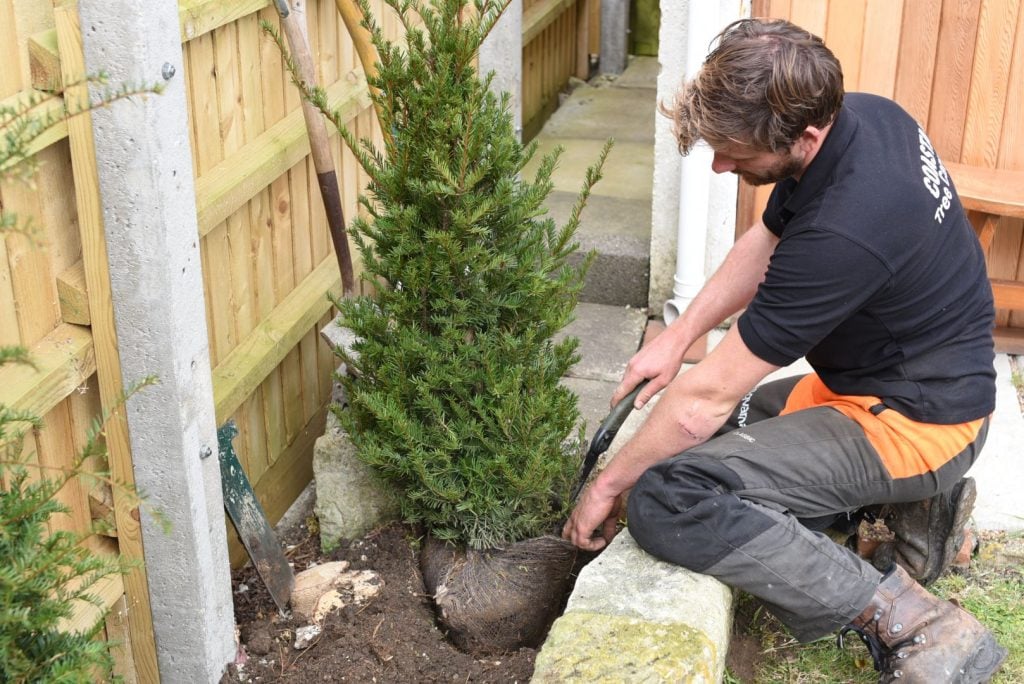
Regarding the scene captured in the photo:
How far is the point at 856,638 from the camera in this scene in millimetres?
3309

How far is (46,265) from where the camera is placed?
2.55 meters

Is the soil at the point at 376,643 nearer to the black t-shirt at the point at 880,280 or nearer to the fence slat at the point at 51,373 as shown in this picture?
the fence slat at the point at 51,373

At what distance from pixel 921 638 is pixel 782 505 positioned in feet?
1.60

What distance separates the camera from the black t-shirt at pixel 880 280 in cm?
A: 276

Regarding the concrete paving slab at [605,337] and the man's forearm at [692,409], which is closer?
the man's forearm at [692,409]

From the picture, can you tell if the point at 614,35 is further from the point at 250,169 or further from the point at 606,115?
the point at 250,169

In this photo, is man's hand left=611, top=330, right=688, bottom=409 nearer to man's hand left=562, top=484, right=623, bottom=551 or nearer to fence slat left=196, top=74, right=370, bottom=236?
man's hand left=562, top=484, right=623, bottom=551

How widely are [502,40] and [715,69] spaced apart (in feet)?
9.75

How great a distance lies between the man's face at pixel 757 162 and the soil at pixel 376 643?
147cm

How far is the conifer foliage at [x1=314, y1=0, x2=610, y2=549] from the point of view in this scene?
2.95 meters

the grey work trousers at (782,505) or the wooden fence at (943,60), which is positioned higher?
the wooden fence at (943,60)

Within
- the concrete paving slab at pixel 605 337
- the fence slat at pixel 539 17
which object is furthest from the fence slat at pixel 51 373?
the fence slat at pixel 539 17

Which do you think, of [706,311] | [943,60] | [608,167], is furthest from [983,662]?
[608,167]

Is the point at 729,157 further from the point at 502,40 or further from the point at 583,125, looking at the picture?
the point at 583,125
